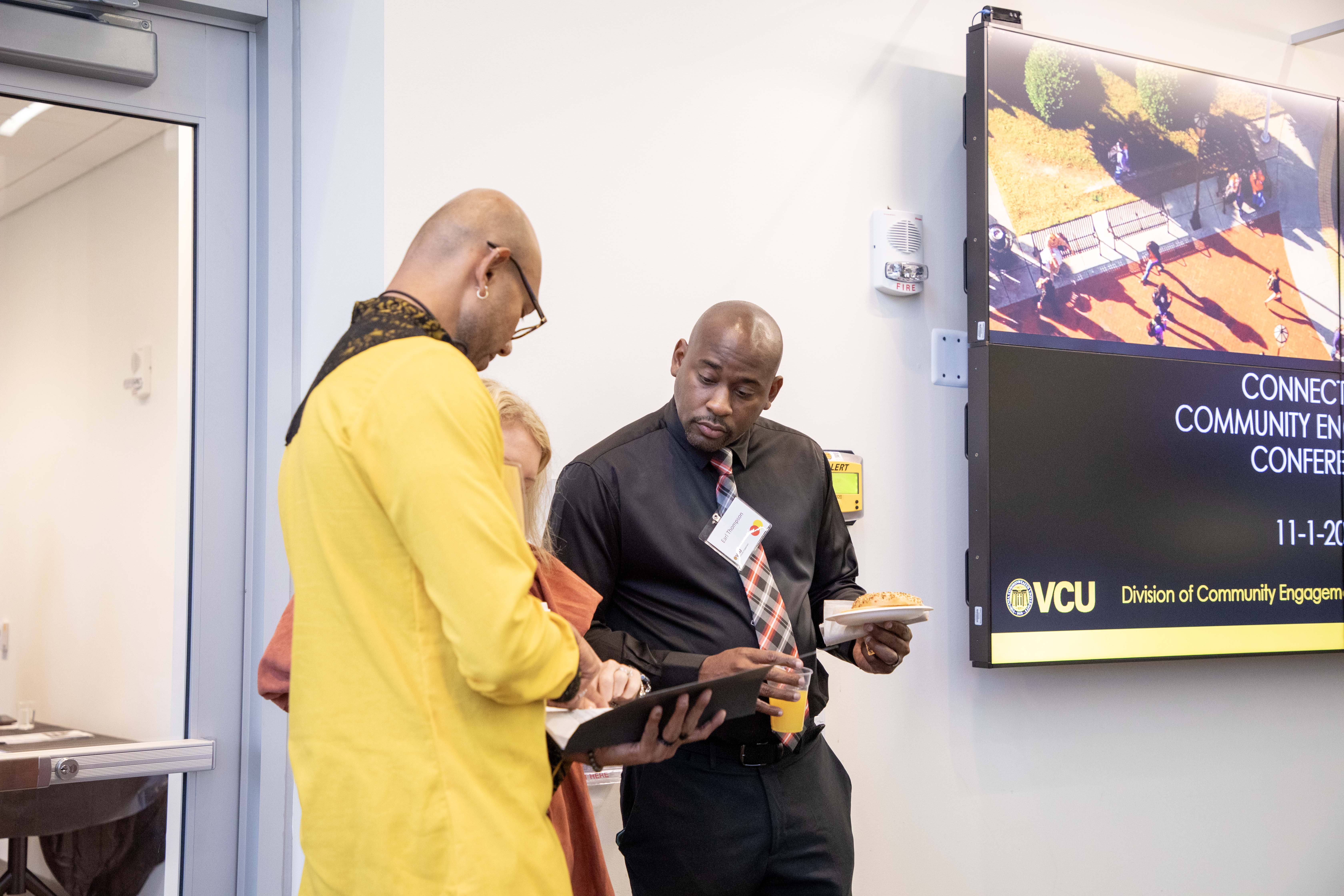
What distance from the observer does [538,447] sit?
6.24ft

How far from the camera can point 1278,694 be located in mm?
3303

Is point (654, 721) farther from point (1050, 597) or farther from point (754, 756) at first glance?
point (1050, 597)

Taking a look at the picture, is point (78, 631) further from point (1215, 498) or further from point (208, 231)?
point (1215, 498)

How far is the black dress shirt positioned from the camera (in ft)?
6.46

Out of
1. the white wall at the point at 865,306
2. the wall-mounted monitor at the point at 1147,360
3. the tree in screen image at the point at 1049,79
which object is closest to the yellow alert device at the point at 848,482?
the white wall at the point at 865,306

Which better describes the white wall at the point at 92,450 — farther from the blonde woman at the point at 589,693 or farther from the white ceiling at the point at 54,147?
the blonde woman at the point at 589,693

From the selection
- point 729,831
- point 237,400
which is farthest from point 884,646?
point 237,400

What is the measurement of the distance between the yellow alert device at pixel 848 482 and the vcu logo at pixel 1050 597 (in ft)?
1.52

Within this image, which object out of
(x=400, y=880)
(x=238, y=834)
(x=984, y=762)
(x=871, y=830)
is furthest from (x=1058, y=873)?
(x=400, y=880)

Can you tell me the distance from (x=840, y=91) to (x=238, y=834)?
7.74 feet

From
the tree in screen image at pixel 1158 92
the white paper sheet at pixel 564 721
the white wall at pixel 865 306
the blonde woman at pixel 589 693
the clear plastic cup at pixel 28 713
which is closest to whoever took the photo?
the white paper sheet at pixel 564 721

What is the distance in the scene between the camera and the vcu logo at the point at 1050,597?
108 inches

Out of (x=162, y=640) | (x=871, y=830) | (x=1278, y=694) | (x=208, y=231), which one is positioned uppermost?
(x=208, y=231)

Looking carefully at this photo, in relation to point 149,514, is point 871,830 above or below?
below
